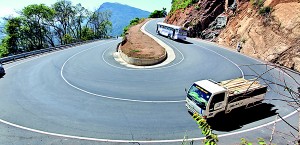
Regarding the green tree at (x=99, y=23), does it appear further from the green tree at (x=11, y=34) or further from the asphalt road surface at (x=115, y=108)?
the asphalt road surface at (x=115, y=108)

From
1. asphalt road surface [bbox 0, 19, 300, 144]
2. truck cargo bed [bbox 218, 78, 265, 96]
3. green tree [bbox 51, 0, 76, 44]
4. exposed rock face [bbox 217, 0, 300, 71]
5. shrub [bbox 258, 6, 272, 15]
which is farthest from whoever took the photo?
green tree [bbox 51, 0, 76, 44]

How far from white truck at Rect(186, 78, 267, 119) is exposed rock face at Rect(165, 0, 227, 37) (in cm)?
3729

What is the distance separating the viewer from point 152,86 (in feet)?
72.9

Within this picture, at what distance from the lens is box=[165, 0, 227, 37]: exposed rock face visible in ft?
168

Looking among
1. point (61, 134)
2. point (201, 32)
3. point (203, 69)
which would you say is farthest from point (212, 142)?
point (201, 32)

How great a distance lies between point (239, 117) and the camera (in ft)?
53.5

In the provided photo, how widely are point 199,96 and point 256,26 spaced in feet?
91.7

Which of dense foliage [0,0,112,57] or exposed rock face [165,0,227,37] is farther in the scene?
dense foliage [0,0,112,57]

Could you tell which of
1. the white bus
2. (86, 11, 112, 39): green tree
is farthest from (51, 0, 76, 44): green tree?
the white bus

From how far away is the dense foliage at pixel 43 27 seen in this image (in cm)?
6388

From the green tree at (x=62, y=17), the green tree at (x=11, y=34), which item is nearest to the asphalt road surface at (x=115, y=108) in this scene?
the green tree at (x=11, y=34)

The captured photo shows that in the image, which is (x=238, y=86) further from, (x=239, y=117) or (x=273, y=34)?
(x=273, y=34)

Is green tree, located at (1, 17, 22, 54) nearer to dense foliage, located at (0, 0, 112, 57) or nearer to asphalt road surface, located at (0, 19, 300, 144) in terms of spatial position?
dense foliage, located at (0, 0, 112, 57)

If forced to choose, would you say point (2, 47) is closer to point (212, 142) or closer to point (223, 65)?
point (223, 65)
